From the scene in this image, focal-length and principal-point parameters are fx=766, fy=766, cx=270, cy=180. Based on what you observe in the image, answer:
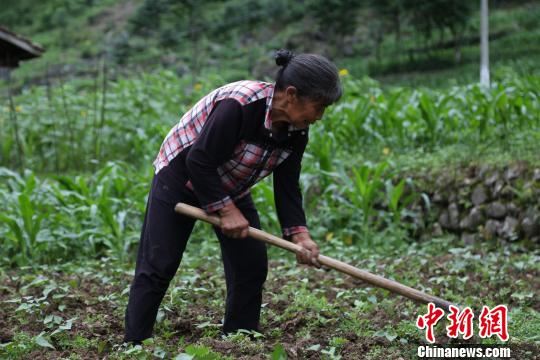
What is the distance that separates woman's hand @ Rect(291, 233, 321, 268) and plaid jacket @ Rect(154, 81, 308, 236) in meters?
0.03

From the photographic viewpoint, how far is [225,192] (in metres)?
3.25

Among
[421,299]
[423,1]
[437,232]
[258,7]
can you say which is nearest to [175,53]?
[258,7]

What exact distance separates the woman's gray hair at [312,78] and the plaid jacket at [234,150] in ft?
0.47

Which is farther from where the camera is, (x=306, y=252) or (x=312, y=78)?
(x=306, y=252)

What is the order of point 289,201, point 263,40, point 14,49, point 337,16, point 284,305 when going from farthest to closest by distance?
point 263,40 < point 337,16 < point 14,49 < point 284,305 < point 289,201

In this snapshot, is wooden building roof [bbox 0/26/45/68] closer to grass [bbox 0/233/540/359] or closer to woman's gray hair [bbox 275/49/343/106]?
grass [bbox 0/233/540/359]

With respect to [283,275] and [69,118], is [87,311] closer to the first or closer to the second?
[283,275]

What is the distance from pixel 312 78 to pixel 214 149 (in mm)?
480

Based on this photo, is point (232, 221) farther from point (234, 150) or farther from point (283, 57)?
point (283, 57)

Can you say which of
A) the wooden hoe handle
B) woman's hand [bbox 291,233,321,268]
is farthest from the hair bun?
woman's hand [bbox 291,233,321,268]

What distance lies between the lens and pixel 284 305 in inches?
164

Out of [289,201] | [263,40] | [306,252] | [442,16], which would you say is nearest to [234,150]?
[289,201]

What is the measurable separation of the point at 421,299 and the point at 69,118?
6.26 meters

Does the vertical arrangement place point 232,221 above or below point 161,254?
above
